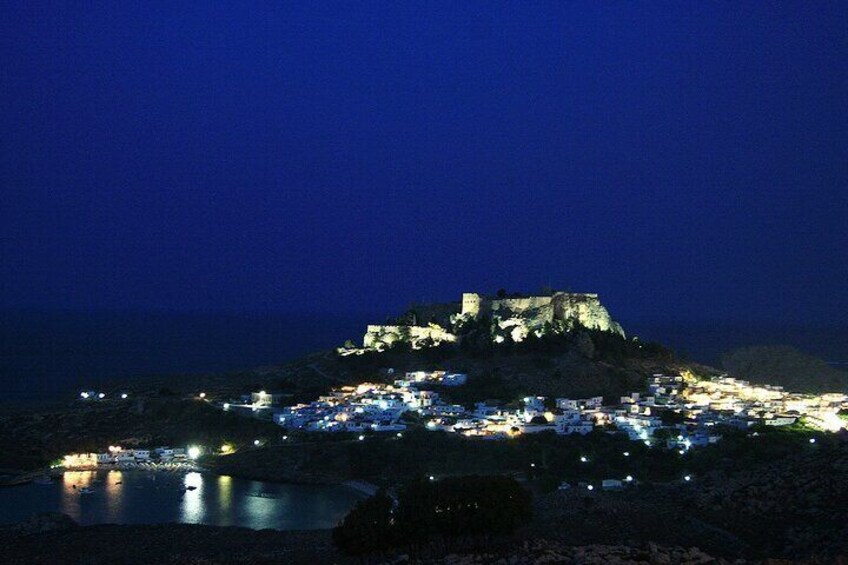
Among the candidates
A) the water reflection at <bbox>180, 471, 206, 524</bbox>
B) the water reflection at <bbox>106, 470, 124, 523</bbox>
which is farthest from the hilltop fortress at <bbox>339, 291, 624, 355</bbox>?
the water reflection at <bbox>106, 470, 124, 523</bbox>

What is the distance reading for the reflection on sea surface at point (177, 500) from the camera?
27.0 meters

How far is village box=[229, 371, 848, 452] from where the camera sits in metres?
35.2

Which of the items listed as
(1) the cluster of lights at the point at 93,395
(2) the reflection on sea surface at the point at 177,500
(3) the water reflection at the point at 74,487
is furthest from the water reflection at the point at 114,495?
(1) the cluster of lights at the point at 93,395

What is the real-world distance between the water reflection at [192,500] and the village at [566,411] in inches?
236

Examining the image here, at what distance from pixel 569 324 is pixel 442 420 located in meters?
16.4

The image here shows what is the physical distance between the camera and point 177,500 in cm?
2989

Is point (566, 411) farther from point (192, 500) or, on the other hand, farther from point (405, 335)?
point (405, 335)

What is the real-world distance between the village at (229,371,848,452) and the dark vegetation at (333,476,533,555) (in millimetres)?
17132

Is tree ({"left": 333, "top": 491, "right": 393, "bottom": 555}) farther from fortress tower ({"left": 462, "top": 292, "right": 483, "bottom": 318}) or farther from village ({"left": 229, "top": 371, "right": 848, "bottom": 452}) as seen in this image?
fortress tower ({"left": 462, "top": 292, "right": 483, "bottom": 318})

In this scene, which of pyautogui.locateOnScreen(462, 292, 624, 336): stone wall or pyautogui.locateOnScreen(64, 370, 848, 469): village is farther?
pyautogui.locateOnScreen(462, 292, 624, 336): stone wall

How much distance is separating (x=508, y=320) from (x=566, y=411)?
1421 centimetres

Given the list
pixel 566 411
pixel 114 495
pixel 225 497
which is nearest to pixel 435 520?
pixel 225 497

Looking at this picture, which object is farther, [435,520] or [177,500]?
[177,500]

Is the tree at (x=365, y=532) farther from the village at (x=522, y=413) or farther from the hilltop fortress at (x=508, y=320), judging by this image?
the hilltop fortress at (x=508, y=320)
